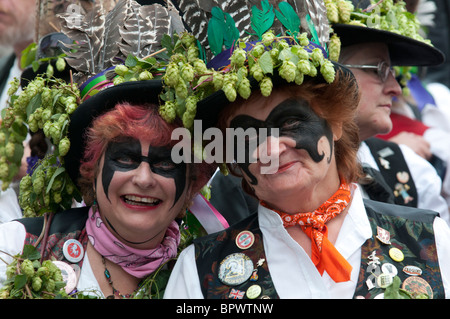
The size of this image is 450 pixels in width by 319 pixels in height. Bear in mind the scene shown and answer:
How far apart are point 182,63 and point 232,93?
1.36 feet

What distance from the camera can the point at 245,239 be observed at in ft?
11.1

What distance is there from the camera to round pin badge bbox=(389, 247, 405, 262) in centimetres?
319

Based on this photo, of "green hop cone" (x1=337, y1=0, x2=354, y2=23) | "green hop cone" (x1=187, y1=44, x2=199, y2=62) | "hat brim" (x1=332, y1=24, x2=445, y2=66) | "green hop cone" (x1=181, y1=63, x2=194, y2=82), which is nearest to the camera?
"green hop cone" (x1=181, y1=63, x2=194, y2=82)

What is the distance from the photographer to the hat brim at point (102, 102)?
3531 millimetres

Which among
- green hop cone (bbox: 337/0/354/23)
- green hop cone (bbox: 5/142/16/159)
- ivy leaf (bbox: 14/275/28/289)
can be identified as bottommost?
ivy leaf (bbox: 14/275/28/289)

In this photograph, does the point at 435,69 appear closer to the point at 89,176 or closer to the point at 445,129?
the point at 445,129

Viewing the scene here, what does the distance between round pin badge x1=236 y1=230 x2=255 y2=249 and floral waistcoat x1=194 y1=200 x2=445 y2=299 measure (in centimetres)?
2

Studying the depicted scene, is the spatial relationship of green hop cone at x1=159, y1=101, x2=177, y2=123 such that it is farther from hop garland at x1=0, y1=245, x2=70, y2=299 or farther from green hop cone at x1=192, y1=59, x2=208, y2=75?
hop garland at x1=0, y1=245, x2=70, y2=299

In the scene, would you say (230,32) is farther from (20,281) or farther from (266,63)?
(20,281)

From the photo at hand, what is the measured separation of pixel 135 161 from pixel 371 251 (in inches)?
49.8

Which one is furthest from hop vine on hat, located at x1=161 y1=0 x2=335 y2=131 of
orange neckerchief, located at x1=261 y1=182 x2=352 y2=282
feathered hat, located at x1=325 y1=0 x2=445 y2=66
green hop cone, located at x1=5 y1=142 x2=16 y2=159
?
green hop cone, located at x1=5 y1=142 x2=16 y2=159

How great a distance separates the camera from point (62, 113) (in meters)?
3.89

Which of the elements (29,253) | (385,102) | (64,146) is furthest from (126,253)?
(385,102)

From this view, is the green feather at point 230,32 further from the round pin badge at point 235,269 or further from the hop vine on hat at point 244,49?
the round pin badge at point 235,269
